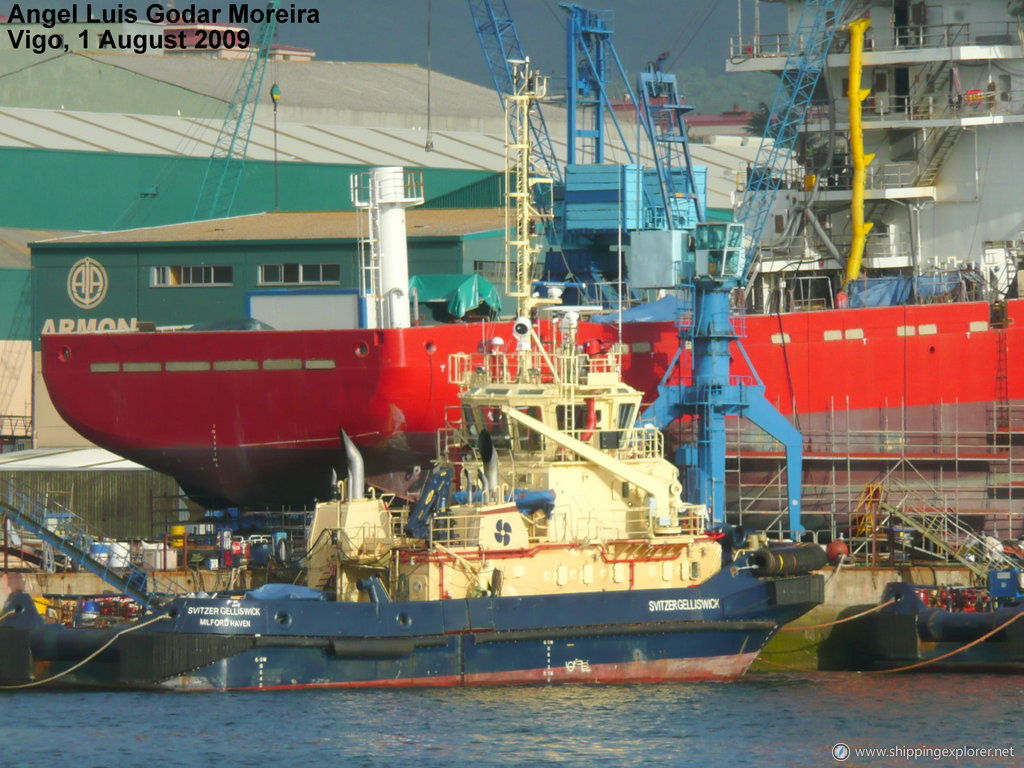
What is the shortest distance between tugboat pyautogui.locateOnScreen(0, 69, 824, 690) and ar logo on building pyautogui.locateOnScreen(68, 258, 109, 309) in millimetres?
16590

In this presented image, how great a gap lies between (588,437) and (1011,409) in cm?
1188

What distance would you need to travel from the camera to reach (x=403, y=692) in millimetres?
25797

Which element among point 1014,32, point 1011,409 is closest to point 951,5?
point 1014,32

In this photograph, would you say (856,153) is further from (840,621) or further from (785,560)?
(785,560)

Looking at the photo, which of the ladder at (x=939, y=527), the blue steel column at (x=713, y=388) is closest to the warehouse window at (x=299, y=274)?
the blue steel column at (x=713, y=388)

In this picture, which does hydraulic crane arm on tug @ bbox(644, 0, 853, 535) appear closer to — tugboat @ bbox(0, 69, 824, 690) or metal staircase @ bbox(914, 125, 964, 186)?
tugboat @ bbox(0, 69, 824, 690)

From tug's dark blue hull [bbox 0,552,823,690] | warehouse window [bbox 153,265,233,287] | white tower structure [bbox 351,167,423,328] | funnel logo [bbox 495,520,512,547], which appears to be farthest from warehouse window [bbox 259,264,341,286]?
tug's dark blue hull [bbox 0,552,823,690]

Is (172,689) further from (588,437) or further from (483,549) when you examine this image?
(588,437)

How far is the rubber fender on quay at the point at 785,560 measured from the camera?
27109 mm

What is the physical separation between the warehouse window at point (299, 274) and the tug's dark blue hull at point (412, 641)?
15.3 m

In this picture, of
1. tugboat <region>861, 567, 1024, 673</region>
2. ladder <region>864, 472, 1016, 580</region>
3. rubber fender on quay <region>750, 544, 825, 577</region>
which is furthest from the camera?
ladder <region>864, 472, 1016, 580</region>

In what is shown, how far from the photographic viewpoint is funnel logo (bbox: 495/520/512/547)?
26484mm

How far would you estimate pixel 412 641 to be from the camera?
25875 mm

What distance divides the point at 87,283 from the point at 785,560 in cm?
2166
